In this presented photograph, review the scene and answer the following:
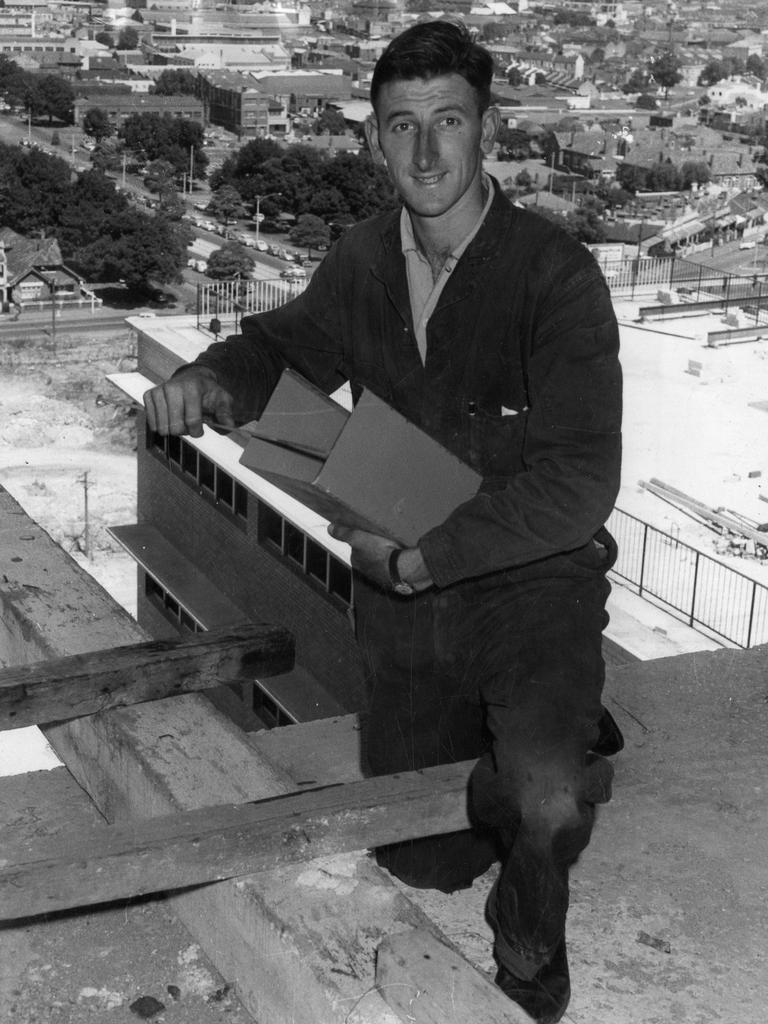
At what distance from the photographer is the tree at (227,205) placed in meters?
35.6

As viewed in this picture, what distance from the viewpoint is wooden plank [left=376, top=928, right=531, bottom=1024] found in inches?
55.0

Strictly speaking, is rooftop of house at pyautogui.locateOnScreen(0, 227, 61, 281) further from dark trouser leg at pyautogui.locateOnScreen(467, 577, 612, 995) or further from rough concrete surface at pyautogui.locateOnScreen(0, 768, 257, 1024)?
dark trouser leg at pyautogui.locateOnScreen(467, 577, 612, 995)

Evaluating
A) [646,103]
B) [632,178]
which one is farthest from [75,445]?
[646,103]

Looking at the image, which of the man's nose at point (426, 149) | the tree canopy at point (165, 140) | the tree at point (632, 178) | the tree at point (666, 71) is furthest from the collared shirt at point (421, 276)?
the tree at point (666, 71)

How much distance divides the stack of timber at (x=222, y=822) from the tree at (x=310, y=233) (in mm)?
30646

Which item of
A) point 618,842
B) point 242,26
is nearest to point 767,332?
point 618,842

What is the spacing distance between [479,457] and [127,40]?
78322 mm

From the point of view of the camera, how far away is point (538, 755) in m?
1.71

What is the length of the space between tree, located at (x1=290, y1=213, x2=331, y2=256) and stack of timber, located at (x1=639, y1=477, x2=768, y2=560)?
2203cm

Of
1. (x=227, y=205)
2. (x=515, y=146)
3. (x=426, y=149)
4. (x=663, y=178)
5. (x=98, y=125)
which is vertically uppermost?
(x=426, y=149)

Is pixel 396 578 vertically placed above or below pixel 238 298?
above

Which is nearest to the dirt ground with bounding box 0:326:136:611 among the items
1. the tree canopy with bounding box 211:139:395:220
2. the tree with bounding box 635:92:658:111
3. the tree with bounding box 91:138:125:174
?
the tree canopy with bounding box 211:139:395:220

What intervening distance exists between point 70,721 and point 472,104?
1036mm

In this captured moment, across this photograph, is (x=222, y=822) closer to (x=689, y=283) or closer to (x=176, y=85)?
(x=689, y=283)
